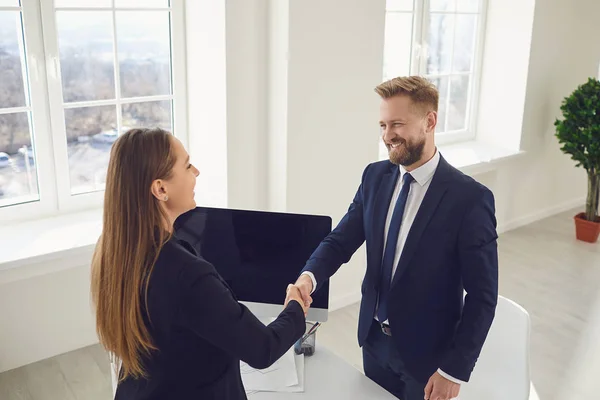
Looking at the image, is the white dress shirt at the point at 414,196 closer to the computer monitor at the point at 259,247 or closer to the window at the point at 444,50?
the computer monitor at the point at 259,247

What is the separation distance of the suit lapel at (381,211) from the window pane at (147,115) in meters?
2.01

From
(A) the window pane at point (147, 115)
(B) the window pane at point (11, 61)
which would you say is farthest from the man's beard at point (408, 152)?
(B) the window pane at point (11, 61)

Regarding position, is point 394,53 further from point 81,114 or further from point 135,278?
point 135,278

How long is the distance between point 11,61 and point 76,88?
1.18 feet

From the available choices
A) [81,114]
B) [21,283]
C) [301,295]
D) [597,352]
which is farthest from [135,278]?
[597,352]

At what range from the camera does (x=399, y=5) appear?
191 inches

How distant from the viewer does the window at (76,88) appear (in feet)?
11.1

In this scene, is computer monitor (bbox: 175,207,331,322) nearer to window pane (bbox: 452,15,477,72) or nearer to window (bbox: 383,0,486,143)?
window (bbox: 383,0,486,143)

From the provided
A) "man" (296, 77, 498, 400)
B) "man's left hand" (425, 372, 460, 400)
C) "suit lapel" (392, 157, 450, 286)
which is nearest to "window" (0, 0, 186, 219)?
"man" (296, 77, 498, 400)

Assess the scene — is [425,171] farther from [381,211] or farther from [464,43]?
[464,43]

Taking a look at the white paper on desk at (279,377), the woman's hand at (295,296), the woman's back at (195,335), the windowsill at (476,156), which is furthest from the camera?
the windowsill at (476,156)

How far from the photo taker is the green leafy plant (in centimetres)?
493

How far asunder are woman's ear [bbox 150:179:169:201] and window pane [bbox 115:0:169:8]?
239 cm

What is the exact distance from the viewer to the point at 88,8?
347 cm
